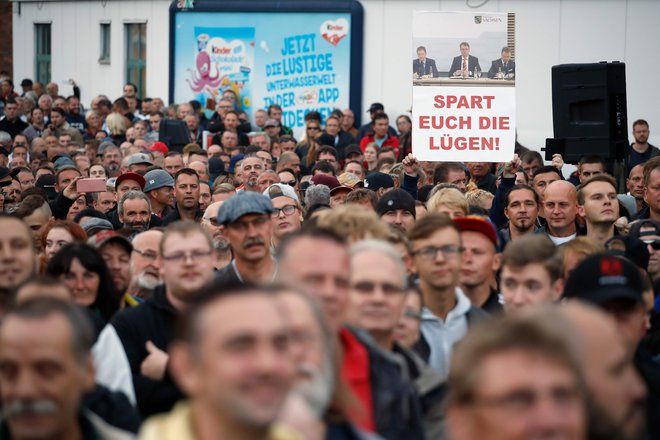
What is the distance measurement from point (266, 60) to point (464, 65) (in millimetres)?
14354

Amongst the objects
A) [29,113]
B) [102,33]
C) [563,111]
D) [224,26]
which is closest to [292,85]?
[224,26]

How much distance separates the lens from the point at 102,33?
106 ft

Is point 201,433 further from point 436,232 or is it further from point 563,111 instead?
point 563,111

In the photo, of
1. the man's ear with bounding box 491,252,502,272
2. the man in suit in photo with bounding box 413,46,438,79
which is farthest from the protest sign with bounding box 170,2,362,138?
the man's ear with bounding box 491,252,502,272

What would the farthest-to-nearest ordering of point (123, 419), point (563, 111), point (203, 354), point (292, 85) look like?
point (292, 85) < point (563, 111) < point (123, 419) < point (203, 354)

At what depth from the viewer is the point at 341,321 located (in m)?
5.14

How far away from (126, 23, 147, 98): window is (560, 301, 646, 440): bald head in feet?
89.1

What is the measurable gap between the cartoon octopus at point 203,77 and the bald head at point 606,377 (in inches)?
929

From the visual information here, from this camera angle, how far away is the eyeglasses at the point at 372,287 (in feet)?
18.3

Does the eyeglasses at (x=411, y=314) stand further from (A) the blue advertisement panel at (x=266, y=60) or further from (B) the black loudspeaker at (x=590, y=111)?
(A) the blue advertisement panel at (x=266, y=60)

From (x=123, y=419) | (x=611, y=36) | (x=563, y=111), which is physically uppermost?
(x=611, y=36)

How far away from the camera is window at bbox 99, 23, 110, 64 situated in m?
32.3

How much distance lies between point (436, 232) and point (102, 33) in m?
26.1

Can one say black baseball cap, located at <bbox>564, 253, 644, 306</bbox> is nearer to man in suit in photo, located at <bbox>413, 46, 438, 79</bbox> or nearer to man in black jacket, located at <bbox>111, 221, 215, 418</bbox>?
man in black jacket, located at <bbox>111, 221, 215, 418</bbox>
